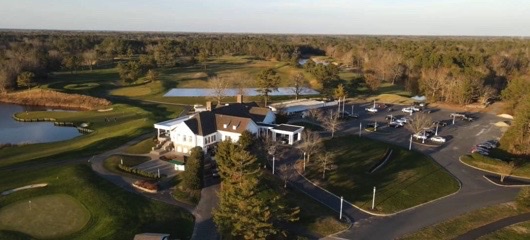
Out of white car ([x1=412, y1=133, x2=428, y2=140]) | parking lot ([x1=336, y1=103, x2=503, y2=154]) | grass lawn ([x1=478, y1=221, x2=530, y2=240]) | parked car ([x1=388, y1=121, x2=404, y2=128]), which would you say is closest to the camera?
grass lawn ([x1=478, y1=221, x2=530, y2=240])

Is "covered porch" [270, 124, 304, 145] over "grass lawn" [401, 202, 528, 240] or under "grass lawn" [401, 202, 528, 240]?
over

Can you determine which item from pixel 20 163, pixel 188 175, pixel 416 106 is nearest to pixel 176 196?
pixel 188 175

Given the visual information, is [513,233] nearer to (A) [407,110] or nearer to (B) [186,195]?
(B) [186,195]

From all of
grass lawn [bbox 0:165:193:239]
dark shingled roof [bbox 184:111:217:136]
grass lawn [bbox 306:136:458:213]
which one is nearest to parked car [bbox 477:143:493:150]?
grass lawn [bbox 306:136:458:213]

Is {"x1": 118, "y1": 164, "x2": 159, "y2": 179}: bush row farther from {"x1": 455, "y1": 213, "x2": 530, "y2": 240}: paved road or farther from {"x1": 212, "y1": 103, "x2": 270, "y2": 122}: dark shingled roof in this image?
{"x1": 455, "y1": 213, "x2": 530, "y2": 240}: paved road

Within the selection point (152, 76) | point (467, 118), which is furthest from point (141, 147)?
point (152, 76)

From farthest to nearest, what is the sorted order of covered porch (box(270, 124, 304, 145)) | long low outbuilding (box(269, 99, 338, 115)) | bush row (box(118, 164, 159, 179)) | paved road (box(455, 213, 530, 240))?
long low outbuilding (box(269, 99, 338, 115))
covered porch (box(270, 124, 304, 145))
bush row (box(118, 164, 159, 179))
paved road (box(455, 213, 530, 240))

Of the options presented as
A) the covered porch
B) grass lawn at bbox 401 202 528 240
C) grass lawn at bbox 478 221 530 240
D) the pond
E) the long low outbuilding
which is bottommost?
the pond
